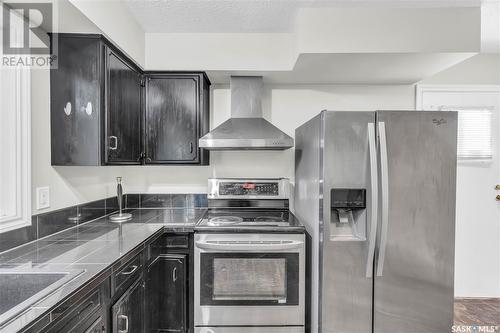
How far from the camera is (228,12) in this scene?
6.52 feet

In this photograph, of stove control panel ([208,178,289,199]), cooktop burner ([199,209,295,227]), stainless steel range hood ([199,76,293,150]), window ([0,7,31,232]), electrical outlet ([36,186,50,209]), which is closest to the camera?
window ([0,7,31,232])

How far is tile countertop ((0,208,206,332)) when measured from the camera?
87 cm

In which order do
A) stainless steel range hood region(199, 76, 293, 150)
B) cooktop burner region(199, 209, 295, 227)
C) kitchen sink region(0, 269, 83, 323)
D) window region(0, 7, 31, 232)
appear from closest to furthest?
kitchen sink region(0, 269, 83, 323) → window region(0, 7, 31, 232) → cooktop burner region(199, 209, 295, 227) → stainless steel range hood region(199, 76, 293, 150)

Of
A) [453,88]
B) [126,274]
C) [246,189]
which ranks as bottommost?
[126,274]

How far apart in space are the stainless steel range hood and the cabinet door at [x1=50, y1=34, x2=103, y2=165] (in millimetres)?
786

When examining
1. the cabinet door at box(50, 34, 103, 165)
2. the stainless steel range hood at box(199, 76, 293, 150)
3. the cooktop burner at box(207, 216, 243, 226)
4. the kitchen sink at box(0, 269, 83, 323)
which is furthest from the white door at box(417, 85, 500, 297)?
the kitchen sink at box(0, 269, 83, 323)

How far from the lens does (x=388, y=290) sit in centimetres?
167

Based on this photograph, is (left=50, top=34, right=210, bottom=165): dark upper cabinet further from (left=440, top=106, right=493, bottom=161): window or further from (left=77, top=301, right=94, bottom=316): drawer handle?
(left=440, top=106, right=493, bottom=161): window

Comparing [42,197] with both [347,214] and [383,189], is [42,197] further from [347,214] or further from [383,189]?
[383,189]

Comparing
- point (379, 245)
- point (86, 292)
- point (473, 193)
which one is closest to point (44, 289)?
point (86, 292)

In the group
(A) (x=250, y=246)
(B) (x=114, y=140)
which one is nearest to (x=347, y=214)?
(A) (x=250, y=246)

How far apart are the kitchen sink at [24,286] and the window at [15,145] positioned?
0.40 meters

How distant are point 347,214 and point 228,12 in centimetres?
169

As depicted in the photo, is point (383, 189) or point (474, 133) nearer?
point (383, 189)
